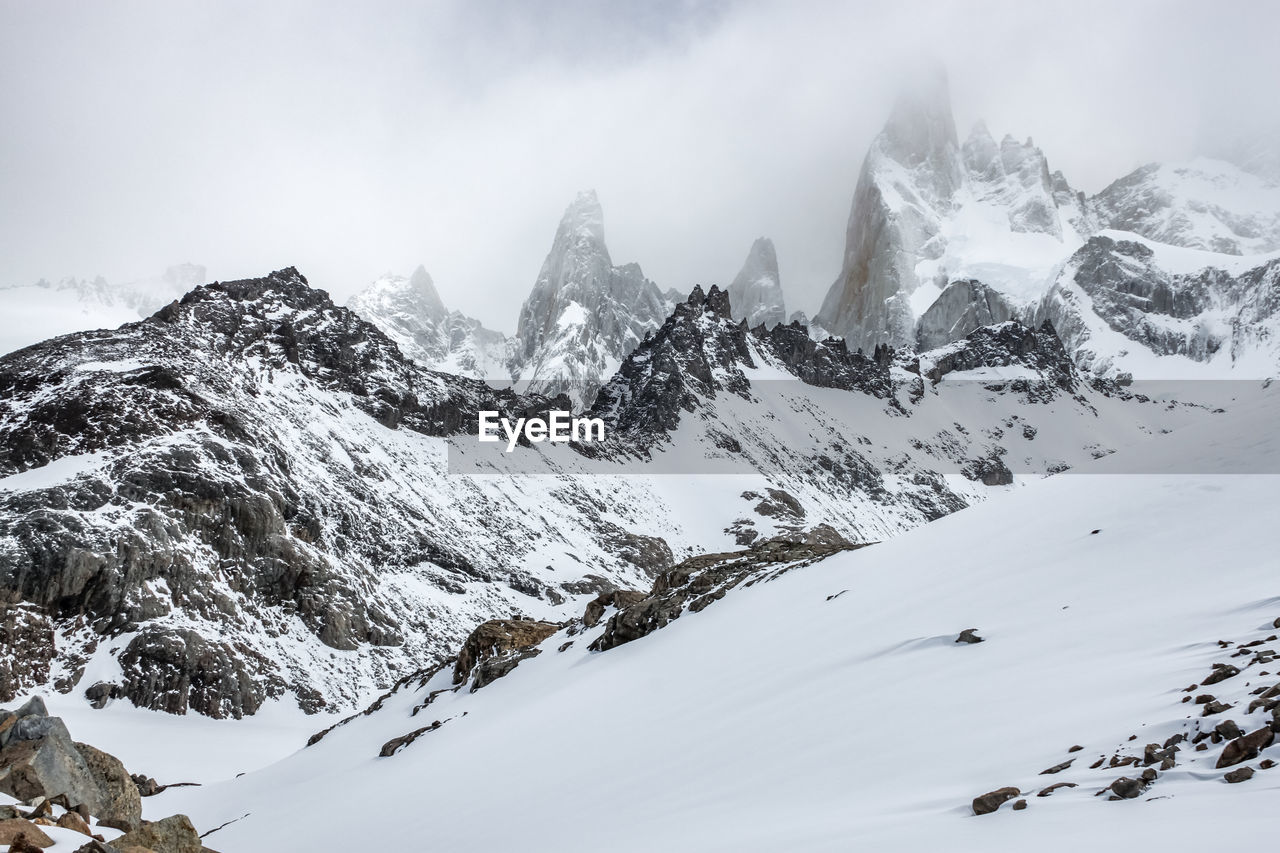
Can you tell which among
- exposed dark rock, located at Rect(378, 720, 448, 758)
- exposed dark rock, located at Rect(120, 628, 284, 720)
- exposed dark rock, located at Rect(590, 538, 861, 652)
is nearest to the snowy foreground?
exposed dark rock, located at Rect(378, 720, 448, 758)

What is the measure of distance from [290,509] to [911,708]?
70.6 meters

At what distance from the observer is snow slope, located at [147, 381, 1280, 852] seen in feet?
26.1

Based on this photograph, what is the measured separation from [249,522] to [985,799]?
69.9 meters

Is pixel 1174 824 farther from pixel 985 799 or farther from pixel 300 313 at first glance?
Result: pixel 300 313

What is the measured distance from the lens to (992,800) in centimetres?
749

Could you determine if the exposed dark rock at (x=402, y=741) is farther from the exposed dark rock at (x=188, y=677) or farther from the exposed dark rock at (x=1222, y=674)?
the exposed dark rock at (x=188, y=677)

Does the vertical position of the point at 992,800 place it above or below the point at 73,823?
below

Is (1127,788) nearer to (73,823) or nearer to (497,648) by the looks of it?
(73,823)

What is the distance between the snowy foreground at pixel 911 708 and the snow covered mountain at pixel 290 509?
37551 millimetres

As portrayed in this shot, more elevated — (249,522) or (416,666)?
(249,522)

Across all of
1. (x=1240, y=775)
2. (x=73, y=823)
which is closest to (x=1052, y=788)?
(x=1240, y=775)

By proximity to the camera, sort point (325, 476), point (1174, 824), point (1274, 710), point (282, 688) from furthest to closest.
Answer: point (325, 476)
point (282, 688)
point (1274, 710)
point (1174, 824)

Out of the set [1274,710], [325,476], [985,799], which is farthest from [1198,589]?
[325,476]

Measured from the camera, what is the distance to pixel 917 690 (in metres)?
12.6
